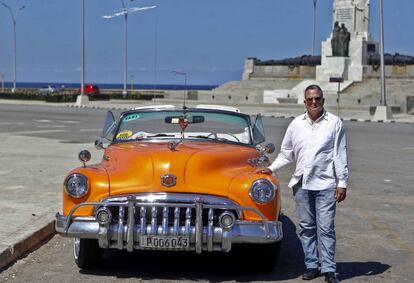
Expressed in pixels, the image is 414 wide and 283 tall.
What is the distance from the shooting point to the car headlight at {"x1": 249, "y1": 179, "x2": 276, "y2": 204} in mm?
6512

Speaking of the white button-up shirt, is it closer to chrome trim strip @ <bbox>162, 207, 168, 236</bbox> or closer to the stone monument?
chrome trim strip @ <bbox>162, 207, 168, 236</bbox>

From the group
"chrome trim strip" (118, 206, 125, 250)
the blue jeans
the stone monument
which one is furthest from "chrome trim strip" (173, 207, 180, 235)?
the stone monument

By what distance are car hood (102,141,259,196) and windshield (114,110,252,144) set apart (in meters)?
0.74

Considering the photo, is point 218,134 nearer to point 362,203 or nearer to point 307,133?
point 307,133

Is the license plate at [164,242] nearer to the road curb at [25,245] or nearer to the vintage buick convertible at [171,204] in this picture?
the vintage buick convertible at [171,204]

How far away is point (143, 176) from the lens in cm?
664

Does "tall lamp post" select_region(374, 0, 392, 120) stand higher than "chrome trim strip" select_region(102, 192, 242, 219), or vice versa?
"tall lamp post" select_region(374, 0, 392, 120)

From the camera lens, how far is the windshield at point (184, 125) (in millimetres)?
8164

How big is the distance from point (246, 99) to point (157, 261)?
158 ft

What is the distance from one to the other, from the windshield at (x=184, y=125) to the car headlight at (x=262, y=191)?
1.51 metres

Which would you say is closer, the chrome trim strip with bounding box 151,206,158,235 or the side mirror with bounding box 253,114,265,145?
the chrome trim strip with bounding box 151,206,158,235

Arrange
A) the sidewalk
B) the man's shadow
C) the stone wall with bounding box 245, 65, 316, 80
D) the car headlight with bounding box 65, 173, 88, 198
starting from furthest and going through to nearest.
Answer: the stone wall with bounding box 245, 65, 316, 80 → the sidewalk → the man's shadow → the car headlight with bounding box 65, 173, 88, 198

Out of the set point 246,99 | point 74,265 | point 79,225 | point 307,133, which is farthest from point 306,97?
point 246,99

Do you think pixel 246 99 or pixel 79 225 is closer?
pixel 79 225
